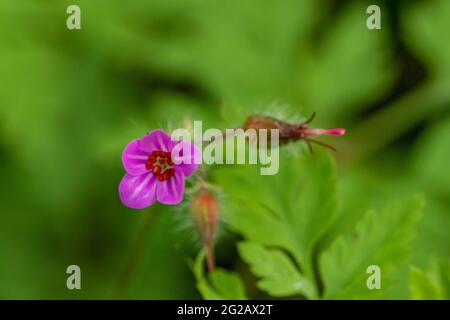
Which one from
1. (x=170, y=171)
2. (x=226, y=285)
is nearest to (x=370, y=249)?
(x=226, y=285)

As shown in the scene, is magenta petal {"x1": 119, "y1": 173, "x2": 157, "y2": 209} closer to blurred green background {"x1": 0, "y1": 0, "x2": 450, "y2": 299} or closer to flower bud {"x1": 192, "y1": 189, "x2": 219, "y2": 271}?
flower bud {"x1": 192, "y1": 189, "x2": 219, "y2": 271}

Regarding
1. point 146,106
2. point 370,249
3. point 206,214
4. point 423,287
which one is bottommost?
point 423,287

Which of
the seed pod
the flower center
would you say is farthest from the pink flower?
the seed pod

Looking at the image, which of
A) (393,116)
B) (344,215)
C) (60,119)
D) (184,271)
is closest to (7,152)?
(60,119)

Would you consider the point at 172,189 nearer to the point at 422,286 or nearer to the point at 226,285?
the point at 226,285

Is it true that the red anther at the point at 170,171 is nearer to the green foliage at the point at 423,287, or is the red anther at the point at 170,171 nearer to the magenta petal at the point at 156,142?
the magenta petal at the point at 156,142

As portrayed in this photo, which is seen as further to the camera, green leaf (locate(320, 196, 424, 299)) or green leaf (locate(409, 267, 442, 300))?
green leaf (locate(320, 196, 424, 299))

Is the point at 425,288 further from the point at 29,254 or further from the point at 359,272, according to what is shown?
the point at 29,254
